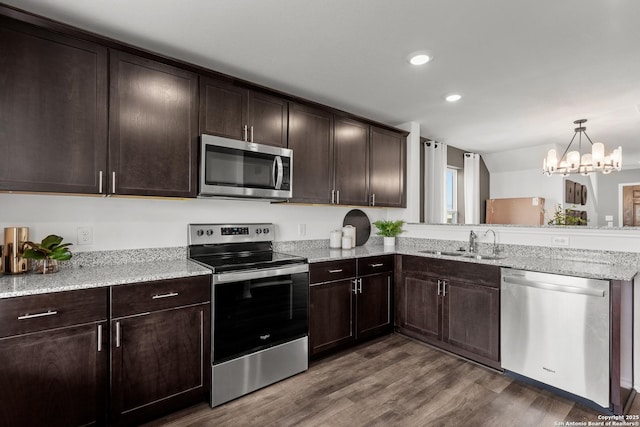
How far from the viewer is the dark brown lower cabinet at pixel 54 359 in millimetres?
1503

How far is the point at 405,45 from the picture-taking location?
2160mm

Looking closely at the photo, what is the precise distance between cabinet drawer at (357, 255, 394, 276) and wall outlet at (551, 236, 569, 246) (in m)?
1.40

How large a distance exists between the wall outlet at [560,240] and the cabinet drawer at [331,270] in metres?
1.72

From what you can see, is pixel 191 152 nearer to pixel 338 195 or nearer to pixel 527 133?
pixel 338 195

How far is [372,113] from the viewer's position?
143 inches

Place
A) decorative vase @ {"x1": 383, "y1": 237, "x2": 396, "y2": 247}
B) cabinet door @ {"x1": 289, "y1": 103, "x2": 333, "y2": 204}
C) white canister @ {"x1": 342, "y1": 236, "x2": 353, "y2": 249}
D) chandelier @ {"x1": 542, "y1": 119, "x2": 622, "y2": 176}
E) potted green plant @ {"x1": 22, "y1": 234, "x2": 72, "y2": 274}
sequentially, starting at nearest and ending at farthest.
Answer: potted green plant @ {"x1": 22, "y1": 234, "x2": 72, "y2": 274}, cabinet door @ {"x1": 289, "y1": 103, "x2": 333, "y2": 204}, white canister @ {"x1": 342, "y1": 236, "x2": 353, "y2": 249}, decorative vase @ {"x1": 383, "y1": 237, "x2": 396, "y2": 247}, chandelier @ {"x1": 542, "y1": 119, "x2": 622, "y2": 176}

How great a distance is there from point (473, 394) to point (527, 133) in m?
3.66

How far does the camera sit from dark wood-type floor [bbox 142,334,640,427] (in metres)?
1.95

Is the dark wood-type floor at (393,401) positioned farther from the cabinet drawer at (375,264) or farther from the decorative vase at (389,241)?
the decorative vase at (389,241)

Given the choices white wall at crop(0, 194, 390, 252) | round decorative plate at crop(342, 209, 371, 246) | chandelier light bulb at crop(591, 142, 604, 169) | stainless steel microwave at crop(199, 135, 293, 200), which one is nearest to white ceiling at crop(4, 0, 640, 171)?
chandelier light bulb at crop(591, 142, 604, 169)

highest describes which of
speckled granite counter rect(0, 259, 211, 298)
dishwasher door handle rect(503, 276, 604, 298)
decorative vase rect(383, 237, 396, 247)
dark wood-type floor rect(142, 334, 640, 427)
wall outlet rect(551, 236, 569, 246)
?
wall outlet rect(551, 236, 569, 246)

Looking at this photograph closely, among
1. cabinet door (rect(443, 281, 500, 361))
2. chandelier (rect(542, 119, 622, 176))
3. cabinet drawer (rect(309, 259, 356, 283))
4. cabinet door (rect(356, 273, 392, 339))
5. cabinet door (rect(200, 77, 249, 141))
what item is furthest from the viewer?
chandelier (rect(542, 119, 622, 176))

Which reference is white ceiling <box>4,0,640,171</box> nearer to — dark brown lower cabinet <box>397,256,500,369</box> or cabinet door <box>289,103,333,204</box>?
cabinet door <box>289,103,333,204</box>

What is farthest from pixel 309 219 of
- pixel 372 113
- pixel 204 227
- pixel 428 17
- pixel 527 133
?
pixel 527 133
